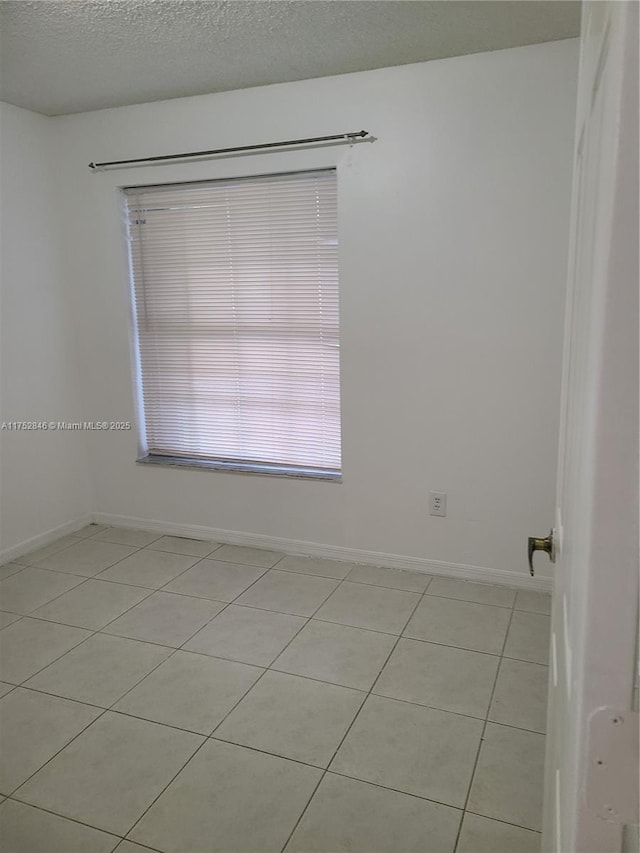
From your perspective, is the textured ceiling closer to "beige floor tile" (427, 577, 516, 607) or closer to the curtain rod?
the curtain rod

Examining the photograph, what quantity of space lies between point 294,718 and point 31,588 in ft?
5.37

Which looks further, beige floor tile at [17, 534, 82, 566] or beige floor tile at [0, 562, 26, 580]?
beige floor tile at [17, 534, 82, 566]

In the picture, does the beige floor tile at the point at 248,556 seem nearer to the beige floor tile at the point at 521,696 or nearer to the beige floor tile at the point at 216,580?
the beige floor tile at the point at 216,580

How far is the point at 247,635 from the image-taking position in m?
2.53

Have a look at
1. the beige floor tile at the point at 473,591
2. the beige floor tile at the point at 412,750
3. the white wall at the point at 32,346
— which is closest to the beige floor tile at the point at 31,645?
the white wall at the point at 32,346

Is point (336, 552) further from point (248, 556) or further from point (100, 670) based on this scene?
point (100, 670)

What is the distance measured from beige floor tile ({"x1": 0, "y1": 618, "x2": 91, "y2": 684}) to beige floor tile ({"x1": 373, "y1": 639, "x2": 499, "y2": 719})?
49.9 inches

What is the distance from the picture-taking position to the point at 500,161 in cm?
258

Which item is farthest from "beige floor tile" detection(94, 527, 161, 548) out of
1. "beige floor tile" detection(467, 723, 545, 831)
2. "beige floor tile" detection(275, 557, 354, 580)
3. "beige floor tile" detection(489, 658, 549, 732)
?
"beige floor tile" detection(467, 723, 545, 831)

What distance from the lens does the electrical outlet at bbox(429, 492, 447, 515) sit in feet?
9.72

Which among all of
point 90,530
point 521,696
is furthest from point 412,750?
point 90,530

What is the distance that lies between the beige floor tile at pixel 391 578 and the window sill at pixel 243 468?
47cm

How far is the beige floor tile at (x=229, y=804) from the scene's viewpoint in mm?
1573

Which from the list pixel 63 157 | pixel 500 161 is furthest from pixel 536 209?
pixel 63 157
